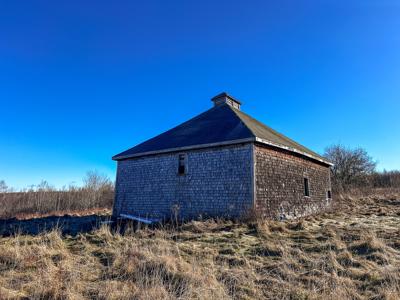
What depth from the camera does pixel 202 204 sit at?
1166 cm

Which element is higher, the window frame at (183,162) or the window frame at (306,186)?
the window frame at (183,162)

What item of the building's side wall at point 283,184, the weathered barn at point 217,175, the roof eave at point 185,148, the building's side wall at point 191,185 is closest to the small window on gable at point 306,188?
the weathered barn at point 217,175

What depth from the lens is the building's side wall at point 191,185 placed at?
10906 mm

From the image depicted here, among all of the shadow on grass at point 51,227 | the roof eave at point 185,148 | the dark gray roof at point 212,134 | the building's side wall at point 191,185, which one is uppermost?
the dark gray roof at point 212,134

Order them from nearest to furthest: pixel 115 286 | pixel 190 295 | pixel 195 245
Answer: pixel 190 295 < pixel 115 286 < pixel 195 245

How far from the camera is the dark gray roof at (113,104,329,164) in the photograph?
37.5 feet

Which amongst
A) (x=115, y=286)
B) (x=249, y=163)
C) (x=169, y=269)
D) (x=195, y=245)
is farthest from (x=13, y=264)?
(x=249, y=163)

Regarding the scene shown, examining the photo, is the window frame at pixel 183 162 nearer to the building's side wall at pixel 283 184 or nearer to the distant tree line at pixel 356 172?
the building's side wall at pixel 283 184

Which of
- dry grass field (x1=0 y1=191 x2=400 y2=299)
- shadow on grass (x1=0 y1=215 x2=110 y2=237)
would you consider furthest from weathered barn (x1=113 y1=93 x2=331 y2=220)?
dry grass field (x1=0 y1=191 x2=400 y2=299)

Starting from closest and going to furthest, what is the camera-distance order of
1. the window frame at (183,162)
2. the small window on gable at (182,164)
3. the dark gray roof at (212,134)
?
1. the dark gray roof at (212,134)
2. the window frame at (183,162)
3. the small window on gable at (182,164)

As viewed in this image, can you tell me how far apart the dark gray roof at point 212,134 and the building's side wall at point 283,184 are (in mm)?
527

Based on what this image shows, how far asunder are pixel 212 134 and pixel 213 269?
8132 mm

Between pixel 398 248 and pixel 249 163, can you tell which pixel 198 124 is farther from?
pixel 398 248

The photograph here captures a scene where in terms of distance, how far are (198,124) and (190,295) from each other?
12036mm
